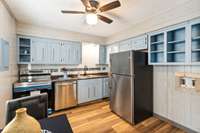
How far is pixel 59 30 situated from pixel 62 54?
78 cm

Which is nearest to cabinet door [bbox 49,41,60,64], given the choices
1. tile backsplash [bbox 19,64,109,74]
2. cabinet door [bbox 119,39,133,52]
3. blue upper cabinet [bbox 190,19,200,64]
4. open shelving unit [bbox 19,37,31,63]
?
tile backsplash [bbox 19,64,109,74]

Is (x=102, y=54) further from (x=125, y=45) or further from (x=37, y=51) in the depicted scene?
(x=37, y=51)

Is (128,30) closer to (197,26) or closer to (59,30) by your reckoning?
(197,26)

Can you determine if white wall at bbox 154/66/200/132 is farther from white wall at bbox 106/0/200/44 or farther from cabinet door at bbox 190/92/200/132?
white wall at bbox 106/0/200/44

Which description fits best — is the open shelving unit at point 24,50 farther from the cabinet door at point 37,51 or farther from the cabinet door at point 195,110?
the cabinet door at point 195,110

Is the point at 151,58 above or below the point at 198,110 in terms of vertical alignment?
above

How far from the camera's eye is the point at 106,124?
2553 mm

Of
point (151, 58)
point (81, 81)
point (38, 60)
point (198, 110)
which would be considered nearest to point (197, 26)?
point (151, 58)

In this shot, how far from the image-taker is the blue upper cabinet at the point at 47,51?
3150mm

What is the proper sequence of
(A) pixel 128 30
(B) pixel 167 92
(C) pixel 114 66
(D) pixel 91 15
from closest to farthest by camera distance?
(D) pixel 91 15 → (B) pixel 167 92 → (C) pixel 114 66 → (A) pixel 128 30

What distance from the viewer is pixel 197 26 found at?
2.06 m

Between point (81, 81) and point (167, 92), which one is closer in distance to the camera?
point (167, 92)

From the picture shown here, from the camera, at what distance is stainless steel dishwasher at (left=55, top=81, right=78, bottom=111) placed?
315cm

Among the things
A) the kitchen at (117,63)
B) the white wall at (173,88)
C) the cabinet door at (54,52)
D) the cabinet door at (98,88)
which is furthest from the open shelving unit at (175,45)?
the cabinet door at (54,52)
